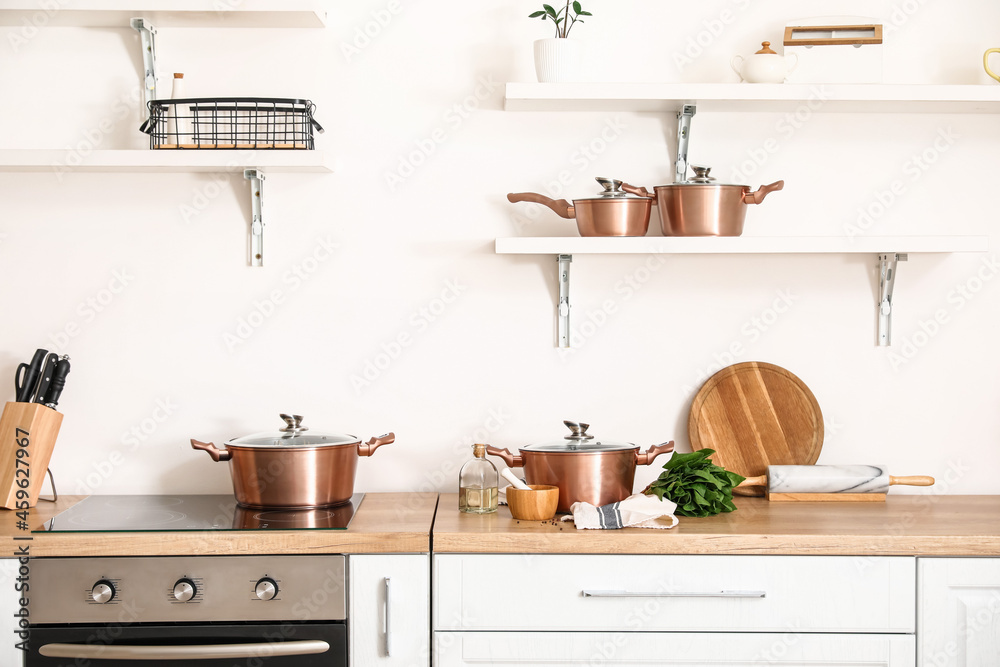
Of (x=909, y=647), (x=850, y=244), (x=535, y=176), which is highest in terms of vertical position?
(x=535, y=176)

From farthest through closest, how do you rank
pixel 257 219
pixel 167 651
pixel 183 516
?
pixel 257 219
pixel 183 516
pixel 167 651

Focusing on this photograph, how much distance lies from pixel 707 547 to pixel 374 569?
0.67 metres

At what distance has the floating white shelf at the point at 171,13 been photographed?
200 cm

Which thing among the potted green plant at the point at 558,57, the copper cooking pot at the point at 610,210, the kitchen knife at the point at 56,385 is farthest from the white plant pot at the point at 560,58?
the kitchen knife at the point at 56,385

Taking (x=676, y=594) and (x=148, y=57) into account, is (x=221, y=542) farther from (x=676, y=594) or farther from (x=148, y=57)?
(x=148, y=57)

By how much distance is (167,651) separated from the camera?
5.38 ft

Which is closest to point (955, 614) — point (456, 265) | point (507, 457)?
point (507, 457)

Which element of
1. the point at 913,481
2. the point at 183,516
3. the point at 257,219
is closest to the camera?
the point at 183,516

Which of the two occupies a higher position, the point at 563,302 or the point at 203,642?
the point at 563,302

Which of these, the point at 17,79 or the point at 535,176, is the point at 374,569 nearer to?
the point at 535,176

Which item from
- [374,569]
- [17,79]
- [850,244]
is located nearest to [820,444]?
[850,244]

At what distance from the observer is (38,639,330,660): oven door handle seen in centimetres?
164

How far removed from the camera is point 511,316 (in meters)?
2.22

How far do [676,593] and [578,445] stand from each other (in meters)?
0.39
